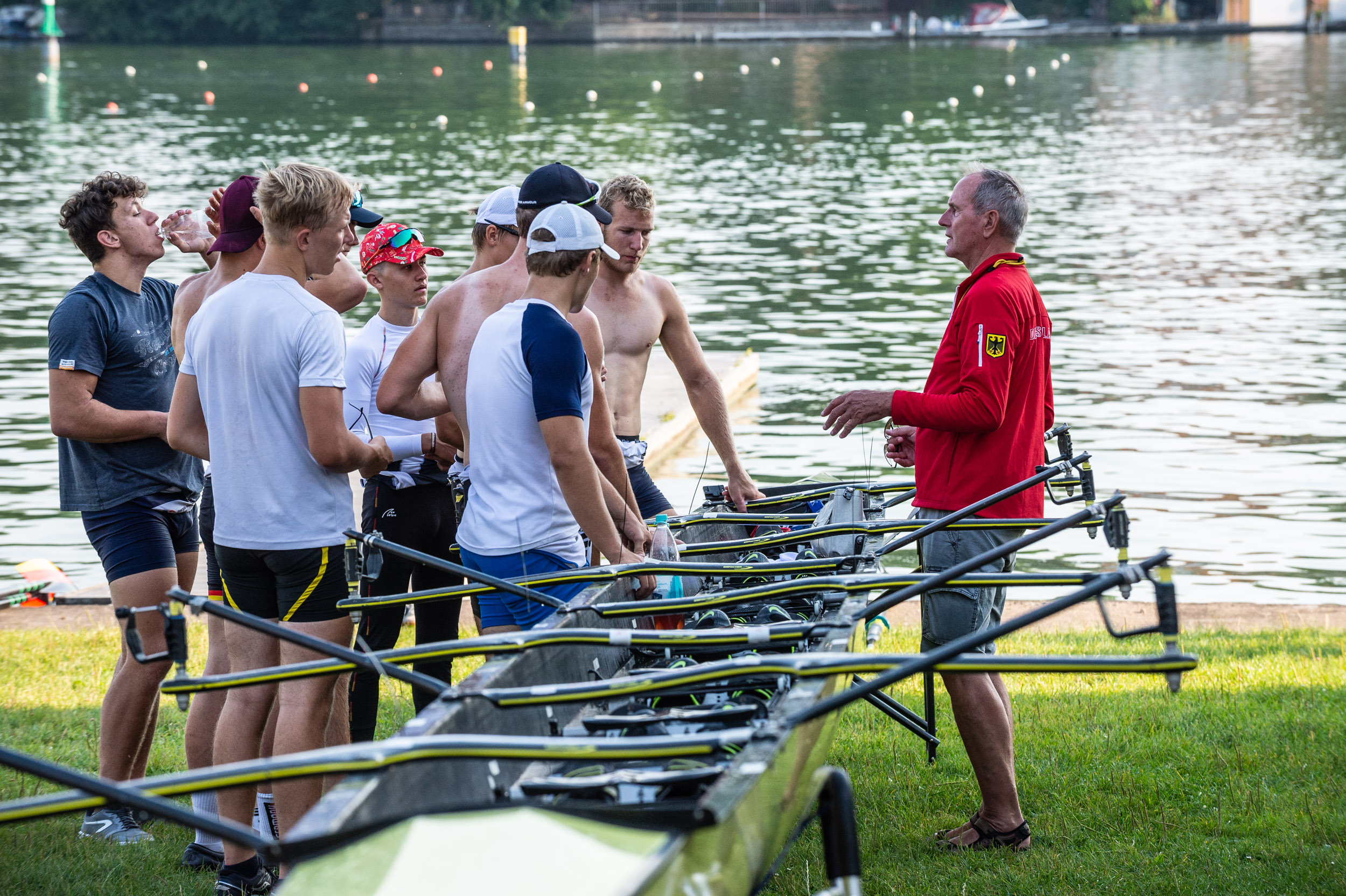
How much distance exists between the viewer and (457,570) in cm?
436

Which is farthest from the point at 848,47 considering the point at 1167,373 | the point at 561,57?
the point at 1167,373

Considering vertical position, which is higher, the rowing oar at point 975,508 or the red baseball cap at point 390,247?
the red baseball cap at point 390,247

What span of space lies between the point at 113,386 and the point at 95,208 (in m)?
0.63

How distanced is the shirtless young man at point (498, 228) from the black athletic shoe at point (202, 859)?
7.30 ft

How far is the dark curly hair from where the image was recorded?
5.05 meters

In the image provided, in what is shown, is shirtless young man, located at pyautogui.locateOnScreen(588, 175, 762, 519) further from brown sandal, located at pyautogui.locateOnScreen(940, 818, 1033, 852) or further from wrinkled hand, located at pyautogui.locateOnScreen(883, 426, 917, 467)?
brown sandal, located at pyautogui.locateOnScreen(940, 818, 1033, 852)

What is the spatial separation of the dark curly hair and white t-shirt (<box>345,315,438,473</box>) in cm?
100

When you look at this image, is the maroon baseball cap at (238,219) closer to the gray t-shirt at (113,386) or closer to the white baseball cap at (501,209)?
the gray t-shirt at (113,386)

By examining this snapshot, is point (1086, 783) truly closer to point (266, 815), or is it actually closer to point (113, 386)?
point (266, 815)

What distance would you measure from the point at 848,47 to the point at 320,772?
78.2m

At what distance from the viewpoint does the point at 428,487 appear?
5.62 metres

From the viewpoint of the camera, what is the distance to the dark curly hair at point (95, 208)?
505 cm

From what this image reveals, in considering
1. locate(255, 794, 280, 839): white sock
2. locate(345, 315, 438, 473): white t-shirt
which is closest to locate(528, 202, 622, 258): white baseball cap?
locate(345, 315, 438, 473): white t-shirt

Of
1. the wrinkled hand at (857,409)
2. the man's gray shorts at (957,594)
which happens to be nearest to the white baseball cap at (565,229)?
the wrinkled hand at (857,409)
